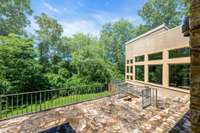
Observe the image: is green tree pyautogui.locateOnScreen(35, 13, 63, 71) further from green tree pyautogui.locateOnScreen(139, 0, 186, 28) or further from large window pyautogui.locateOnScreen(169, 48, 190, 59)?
green tree pyautogui.locateOnScreen(139, 0, 186, 28)

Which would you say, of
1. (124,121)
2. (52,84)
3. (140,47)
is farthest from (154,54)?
(52,84)

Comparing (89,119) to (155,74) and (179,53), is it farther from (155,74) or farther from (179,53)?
(155,74)

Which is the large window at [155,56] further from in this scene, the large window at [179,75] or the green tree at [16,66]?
the green tree at [16,66]

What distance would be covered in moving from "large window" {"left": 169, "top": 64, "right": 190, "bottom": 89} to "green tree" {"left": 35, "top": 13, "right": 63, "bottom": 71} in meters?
11.8

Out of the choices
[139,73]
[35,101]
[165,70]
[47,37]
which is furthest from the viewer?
[47,37]

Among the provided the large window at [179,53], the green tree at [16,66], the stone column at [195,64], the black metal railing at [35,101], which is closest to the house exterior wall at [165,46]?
the large window at [179,53]

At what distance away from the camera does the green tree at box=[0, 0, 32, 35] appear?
16.2 m

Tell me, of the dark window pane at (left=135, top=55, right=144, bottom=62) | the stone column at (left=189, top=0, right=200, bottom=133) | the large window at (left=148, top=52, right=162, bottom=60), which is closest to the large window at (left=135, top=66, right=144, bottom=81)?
the dark window pane at (left=135, top=55, right=144, bottom=62)

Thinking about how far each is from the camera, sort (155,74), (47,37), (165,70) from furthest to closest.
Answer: (47,37), (155,74), (165,70)

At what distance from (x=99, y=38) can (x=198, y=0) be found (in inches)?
935

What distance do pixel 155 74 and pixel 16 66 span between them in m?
9.62

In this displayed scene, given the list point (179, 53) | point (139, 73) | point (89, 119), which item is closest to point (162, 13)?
point (139, 73)

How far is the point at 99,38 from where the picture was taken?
24.1 meters

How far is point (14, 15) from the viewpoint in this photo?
17438 mm
